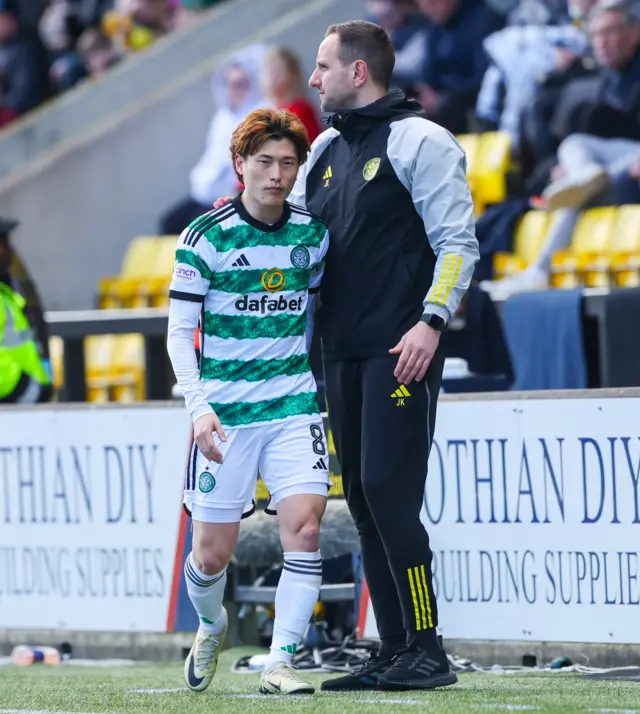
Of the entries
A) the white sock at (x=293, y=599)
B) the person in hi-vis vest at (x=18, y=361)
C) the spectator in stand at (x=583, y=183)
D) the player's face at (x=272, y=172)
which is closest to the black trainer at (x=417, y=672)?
the white sock at (x=293, y=599)

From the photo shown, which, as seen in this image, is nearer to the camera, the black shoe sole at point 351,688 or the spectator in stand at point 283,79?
the black shoe sole at point 351,688

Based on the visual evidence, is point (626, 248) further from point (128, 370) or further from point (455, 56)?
point (128, 370)

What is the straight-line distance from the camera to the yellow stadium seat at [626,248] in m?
10.9

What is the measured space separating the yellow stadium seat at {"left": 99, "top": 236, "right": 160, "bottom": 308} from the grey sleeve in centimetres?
841

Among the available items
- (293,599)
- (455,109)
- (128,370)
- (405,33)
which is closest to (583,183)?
(455,109)

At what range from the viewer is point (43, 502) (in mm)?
8008

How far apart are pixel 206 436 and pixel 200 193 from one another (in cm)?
974

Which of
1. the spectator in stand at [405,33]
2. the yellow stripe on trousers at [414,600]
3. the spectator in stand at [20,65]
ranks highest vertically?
the spectator in stand at [20,65]

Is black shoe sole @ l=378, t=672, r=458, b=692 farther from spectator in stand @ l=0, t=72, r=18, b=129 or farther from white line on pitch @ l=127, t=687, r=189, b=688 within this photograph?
spectator in stand @ l=0, t=72, r=18, b=129

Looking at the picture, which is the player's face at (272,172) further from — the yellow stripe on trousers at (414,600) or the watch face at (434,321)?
the yellow stripe on trousers at (414,600)

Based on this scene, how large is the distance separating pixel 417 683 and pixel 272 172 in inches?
66.0

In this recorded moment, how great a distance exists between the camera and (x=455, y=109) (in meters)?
13.8

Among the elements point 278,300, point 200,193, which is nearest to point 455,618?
point 278,300

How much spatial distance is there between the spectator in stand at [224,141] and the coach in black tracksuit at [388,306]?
8.61 metres
